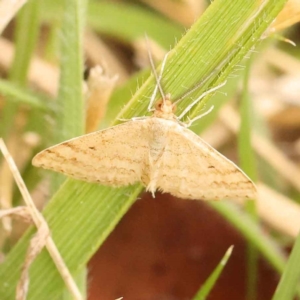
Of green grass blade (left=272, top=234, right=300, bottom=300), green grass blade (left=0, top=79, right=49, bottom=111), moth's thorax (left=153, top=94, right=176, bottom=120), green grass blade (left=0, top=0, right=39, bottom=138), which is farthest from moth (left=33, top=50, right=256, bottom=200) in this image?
green grass blade (left=0, top=0, right=39, bottom=138)

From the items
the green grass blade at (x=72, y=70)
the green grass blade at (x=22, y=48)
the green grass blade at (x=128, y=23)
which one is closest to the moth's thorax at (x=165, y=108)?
the green grass blade at (x=72, y=70)

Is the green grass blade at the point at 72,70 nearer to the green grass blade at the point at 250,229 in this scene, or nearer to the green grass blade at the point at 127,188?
the green grass blade at the point at 127,188

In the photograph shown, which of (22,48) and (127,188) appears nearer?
(127,188)

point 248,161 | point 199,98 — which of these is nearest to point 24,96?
point 199,98

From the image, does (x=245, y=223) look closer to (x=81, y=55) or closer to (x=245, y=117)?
(x=245, y=117)

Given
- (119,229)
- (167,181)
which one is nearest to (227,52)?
(167,181)

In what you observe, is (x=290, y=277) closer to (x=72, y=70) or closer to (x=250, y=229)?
(x=250, y=229)
